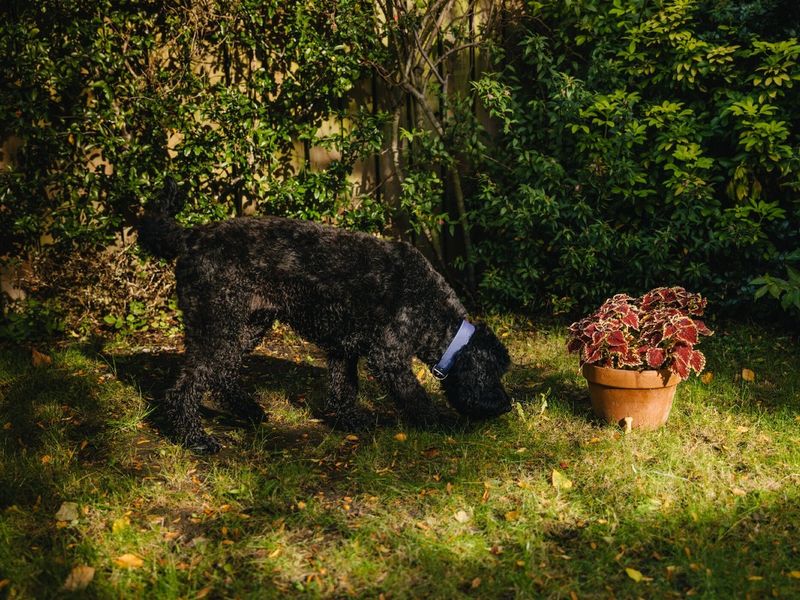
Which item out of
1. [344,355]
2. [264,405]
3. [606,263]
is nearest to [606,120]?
[606,263]

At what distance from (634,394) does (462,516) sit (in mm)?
1300

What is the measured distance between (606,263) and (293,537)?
12.2ft

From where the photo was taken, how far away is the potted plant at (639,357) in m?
3.70

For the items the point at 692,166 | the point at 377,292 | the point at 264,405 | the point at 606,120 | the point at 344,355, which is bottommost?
the point at 264,405

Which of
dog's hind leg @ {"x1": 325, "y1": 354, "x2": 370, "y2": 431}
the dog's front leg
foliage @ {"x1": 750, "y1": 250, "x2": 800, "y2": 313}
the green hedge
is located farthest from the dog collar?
foliage @ {"x1": 750, "y1": 250, "x2": 800, "y2": 313}

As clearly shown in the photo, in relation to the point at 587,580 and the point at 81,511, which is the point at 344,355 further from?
the point at 587,580

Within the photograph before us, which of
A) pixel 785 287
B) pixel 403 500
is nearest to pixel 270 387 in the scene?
pixel 403 500

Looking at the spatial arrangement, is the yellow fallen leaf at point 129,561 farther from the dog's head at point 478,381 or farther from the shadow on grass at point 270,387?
the dog's head at point 478,381

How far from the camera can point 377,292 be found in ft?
12.7

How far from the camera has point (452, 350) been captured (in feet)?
12.9

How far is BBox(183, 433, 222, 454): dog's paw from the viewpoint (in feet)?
A: 12.2

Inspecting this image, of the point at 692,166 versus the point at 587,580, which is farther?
the point at 692,166

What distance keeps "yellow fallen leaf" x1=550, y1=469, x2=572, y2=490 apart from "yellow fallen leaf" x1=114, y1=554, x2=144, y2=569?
70.5 inches

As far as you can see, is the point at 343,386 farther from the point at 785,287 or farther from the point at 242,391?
the point at 785,287
